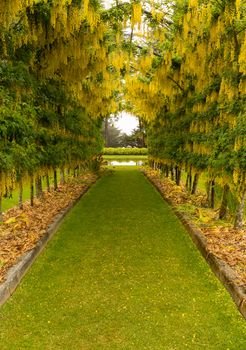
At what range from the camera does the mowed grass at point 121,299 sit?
450cm

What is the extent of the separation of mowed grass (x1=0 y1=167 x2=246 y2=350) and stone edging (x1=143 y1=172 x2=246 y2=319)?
0.10 metres

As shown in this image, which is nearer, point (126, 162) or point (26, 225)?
point (26, 225)

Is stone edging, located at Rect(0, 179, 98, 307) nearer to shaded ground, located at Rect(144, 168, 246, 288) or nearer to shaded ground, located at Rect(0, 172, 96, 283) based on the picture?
shaded ground, located at Rect(0, 172, 96, 283)

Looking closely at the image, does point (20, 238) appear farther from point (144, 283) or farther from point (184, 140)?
point (184, 140)

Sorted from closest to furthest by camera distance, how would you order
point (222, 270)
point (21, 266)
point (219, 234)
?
1. point (222, 270)
2. point (21, 266)
3. point (219, 234)

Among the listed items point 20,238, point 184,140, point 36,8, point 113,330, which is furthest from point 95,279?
point 184,140

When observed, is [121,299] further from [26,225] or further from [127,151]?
[127,151]

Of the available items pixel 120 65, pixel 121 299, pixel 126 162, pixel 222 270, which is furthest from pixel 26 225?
pixel 126 162

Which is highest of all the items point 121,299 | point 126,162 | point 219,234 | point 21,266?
point 126,162

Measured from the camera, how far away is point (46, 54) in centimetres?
969

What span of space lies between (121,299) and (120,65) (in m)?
8.26

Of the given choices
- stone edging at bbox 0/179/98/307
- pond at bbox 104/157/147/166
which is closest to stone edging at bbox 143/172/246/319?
stone edging at bbox 0/179/98/307

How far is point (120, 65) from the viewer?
1195cm

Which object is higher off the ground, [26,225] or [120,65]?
[120,65]
